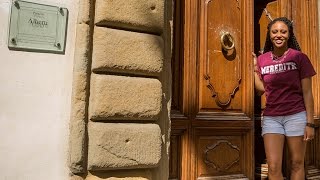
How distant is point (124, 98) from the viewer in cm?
189

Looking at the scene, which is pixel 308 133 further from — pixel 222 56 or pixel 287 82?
pixel 222 56

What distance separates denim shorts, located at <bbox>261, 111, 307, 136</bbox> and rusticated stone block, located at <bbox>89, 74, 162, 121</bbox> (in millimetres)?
1234

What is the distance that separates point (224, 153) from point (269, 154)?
367 millimetres

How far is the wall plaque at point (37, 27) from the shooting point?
1744 mm

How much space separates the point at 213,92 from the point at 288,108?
60cm

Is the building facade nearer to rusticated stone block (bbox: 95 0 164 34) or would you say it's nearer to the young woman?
rusticated stone block (bbox: 95 0 164 34)

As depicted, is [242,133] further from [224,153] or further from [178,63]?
[178,63]

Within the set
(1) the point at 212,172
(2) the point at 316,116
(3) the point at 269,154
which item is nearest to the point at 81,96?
(1) the point at 212,172

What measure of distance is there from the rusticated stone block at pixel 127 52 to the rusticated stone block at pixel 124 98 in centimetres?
6

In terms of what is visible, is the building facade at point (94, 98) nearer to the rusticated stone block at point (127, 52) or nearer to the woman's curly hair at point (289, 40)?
the rusticated stone block at point (127, 52)

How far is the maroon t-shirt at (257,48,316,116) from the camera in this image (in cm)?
277

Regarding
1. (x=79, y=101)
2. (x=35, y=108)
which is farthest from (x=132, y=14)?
(x=35, y=108)

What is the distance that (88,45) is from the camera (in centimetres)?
187

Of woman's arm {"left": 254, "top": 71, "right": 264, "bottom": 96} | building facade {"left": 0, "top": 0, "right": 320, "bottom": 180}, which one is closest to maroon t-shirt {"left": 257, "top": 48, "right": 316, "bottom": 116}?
woman's arm {"left": 254, "top": 71, "right": 264, "bottom": 96}
